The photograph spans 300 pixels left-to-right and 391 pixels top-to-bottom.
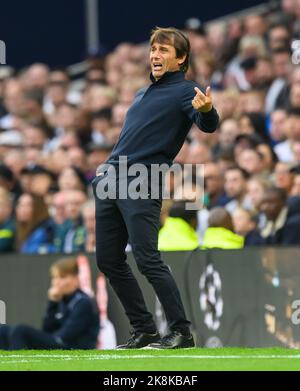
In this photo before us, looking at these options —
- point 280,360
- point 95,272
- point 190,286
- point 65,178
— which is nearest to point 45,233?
point 65,178

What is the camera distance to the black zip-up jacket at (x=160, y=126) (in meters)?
7.59

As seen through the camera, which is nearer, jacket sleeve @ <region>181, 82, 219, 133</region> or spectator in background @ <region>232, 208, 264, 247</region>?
jacket sleeve @ <region>181, 82, 219, 133</region>

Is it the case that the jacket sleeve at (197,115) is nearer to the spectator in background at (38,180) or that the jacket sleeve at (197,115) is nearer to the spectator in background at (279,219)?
the spectator in background at (279,219)

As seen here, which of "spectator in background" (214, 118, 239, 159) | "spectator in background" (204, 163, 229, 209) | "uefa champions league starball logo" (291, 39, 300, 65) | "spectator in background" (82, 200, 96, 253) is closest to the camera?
"spectator in background" (82, 200, 96, 253)

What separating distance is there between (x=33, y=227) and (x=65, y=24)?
5.26m

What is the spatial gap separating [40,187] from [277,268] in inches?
209

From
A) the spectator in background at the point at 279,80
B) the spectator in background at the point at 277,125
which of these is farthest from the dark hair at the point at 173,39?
the spectator in background at the point at 279,80

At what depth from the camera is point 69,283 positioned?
1045 cm

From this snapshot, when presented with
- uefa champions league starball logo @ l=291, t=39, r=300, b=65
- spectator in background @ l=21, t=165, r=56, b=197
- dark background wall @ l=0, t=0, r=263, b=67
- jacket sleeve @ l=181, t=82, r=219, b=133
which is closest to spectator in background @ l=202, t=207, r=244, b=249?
jacket sleeve @ l=181, t=82, r=219, b=133

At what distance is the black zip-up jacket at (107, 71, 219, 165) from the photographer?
7.59 meters

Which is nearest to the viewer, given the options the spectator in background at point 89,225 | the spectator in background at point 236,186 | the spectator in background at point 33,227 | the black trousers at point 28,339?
the black trousers at point 28,339

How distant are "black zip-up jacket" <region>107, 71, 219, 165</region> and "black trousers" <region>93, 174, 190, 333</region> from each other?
0.20 metres

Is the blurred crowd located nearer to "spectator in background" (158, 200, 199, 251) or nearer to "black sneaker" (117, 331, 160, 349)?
"spectator in background" (158, 200, 199, 251)

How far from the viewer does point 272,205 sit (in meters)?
10.8
